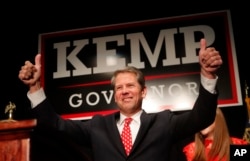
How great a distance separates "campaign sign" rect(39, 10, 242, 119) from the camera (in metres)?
3.10

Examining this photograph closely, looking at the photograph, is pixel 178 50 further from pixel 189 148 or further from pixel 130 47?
pixel 189 148

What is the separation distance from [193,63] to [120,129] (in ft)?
5.21

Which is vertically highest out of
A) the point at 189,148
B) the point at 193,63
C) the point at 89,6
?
the point at 89,6

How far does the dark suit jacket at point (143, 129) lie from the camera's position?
154 cm

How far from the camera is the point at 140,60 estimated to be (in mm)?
3254

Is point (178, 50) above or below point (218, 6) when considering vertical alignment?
below

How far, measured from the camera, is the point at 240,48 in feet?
10.1

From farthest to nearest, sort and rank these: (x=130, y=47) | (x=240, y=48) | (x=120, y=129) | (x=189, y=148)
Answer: (x=130, y=47), (x=240, y=48), (x=189, y=148), (x=120, y=129)

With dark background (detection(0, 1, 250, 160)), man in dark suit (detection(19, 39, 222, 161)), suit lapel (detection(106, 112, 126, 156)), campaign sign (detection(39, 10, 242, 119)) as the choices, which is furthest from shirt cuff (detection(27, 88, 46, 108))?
dark background (detection(0, 1, 250, 160))

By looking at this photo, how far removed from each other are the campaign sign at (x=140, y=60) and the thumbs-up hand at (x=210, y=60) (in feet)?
5.15

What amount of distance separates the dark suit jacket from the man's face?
7 centimetres

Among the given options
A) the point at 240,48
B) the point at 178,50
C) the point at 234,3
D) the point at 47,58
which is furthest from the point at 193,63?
the point at 47,58

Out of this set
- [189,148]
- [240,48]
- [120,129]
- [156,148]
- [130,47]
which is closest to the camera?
[156,148]

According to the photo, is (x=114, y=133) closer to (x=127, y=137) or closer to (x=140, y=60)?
(x=127, y=137)
